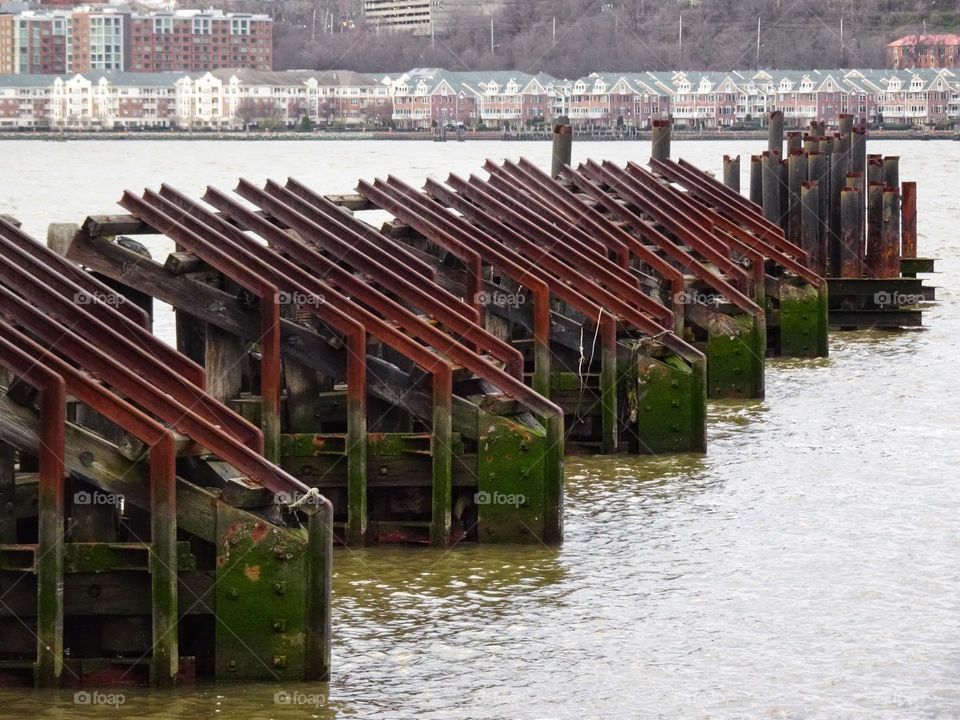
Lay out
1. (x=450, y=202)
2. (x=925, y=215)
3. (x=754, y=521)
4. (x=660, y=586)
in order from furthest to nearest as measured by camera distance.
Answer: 1. (x=925, y=215)
2. (x=450, y=202)
3. (x=754, y=521)
4. (x=660, y=586)

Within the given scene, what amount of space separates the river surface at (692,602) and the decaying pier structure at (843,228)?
8.82 metres

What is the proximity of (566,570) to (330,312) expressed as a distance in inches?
96.7

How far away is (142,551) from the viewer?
389 inches

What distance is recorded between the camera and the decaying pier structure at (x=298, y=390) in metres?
9.90

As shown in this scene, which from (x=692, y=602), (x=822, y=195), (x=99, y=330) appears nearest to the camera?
(x=99, y=330)

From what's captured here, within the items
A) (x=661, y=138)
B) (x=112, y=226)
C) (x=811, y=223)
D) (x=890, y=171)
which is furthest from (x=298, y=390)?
(x=890, y=171)

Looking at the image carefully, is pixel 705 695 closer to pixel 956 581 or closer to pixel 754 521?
pixel 956 581

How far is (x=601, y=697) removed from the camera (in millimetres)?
10359

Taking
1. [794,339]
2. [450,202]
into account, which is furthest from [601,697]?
[794,339]

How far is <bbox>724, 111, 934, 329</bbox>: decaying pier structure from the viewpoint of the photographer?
95.6 ft

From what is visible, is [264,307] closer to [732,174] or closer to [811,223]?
[811,223]

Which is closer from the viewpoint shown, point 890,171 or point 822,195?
point 822,195

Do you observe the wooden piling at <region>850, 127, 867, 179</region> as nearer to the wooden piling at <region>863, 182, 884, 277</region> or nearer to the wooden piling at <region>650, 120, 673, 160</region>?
the wooden piling at <region>863, 182, 884, 277</region>

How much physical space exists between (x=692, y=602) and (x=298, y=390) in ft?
11.3
